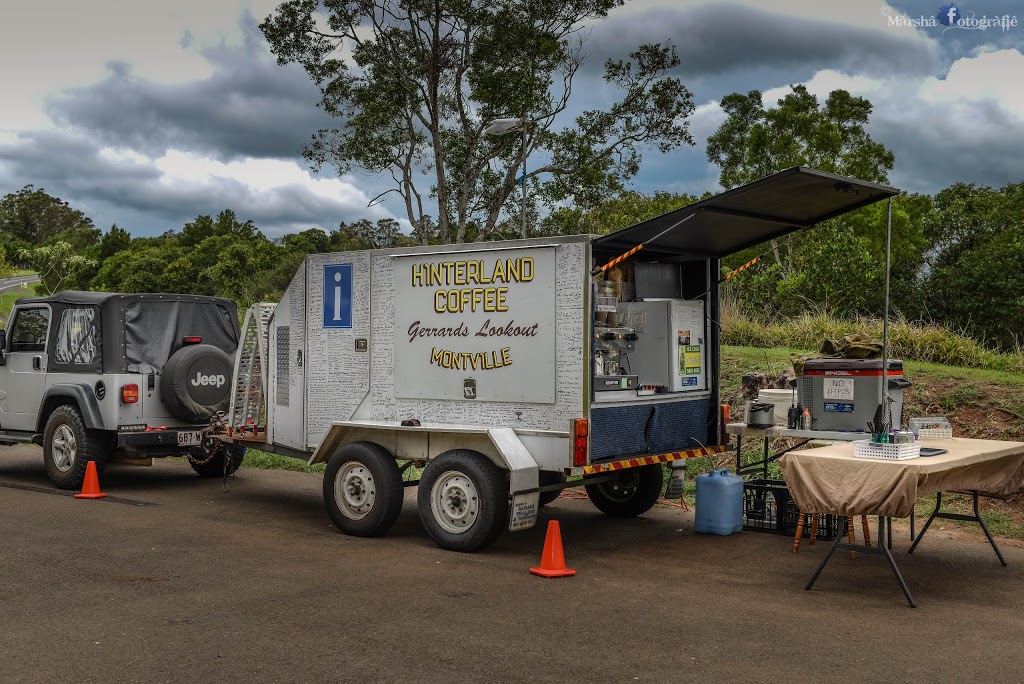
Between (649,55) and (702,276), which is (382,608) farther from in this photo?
(649,55)

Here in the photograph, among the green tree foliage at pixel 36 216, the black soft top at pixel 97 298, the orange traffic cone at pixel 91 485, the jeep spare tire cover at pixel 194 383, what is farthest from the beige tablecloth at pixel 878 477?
the green tree foliage at pixel 36 216

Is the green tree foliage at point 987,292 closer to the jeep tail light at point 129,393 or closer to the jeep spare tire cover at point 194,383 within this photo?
the jeep spare tire cover at point 194,383

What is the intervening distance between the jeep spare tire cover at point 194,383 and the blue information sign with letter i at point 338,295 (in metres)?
2.71

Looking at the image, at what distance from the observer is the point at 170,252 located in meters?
55.8

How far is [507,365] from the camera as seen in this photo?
873 centimetres

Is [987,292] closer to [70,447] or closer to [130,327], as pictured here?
[130,327]

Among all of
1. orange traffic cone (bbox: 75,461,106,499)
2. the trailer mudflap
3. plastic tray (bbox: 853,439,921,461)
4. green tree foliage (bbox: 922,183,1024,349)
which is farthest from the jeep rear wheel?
green tree foliage (bbox: 922,183,1024,349)

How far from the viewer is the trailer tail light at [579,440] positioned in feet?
27.1

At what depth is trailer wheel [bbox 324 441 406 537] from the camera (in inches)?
361

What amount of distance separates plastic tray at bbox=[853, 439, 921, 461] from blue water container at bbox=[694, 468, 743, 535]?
2177mm

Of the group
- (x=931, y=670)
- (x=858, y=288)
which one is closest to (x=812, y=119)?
(x=858, y=288)

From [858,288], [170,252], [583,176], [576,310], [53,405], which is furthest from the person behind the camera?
[170,252]

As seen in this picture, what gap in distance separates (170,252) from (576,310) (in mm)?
51356

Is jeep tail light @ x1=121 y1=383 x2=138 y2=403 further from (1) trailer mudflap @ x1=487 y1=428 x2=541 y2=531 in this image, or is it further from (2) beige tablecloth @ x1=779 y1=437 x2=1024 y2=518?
(2) beige tablecloth @ x1=779 y1=437 x2=1024 y2=518
